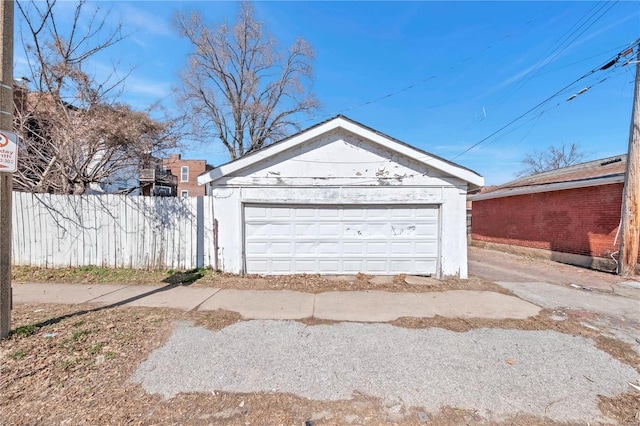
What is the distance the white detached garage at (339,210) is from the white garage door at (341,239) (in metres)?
0.03

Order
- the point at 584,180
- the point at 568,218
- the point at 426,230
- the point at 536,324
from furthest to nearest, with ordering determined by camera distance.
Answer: the point at 568,218, the point at 584,180, the point at 426,230, the point at 536,324

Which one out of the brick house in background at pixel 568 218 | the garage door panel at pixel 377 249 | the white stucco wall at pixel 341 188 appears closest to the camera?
the white stucco wall at pixel 341 188

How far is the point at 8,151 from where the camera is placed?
3.32 m

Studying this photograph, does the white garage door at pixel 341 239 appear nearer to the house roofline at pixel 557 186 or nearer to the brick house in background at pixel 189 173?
the house roofline at pixel 557 186

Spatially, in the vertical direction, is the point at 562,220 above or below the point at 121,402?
above

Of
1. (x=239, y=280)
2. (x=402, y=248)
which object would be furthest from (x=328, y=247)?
(x=239, y=280)

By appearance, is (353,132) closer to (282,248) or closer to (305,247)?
(305,247)

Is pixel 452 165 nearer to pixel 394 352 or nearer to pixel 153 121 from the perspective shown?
pixel 394 352

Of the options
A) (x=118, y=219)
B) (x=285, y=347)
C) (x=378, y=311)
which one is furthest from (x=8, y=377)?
(x=118, y=219)

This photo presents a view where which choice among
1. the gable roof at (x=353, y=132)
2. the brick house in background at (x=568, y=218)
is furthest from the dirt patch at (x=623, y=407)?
the brick house in background at (x=568, y=218)

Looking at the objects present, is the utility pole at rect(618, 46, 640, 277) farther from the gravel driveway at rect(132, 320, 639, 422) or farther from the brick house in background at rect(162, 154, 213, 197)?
the brick house in background at rect(162, 154, 213, 197)

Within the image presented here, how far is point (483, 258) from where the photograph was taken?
429 inches

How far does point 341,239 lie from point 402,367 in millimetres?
4003

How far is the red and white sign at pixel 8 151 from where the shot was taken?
328 centimetres
